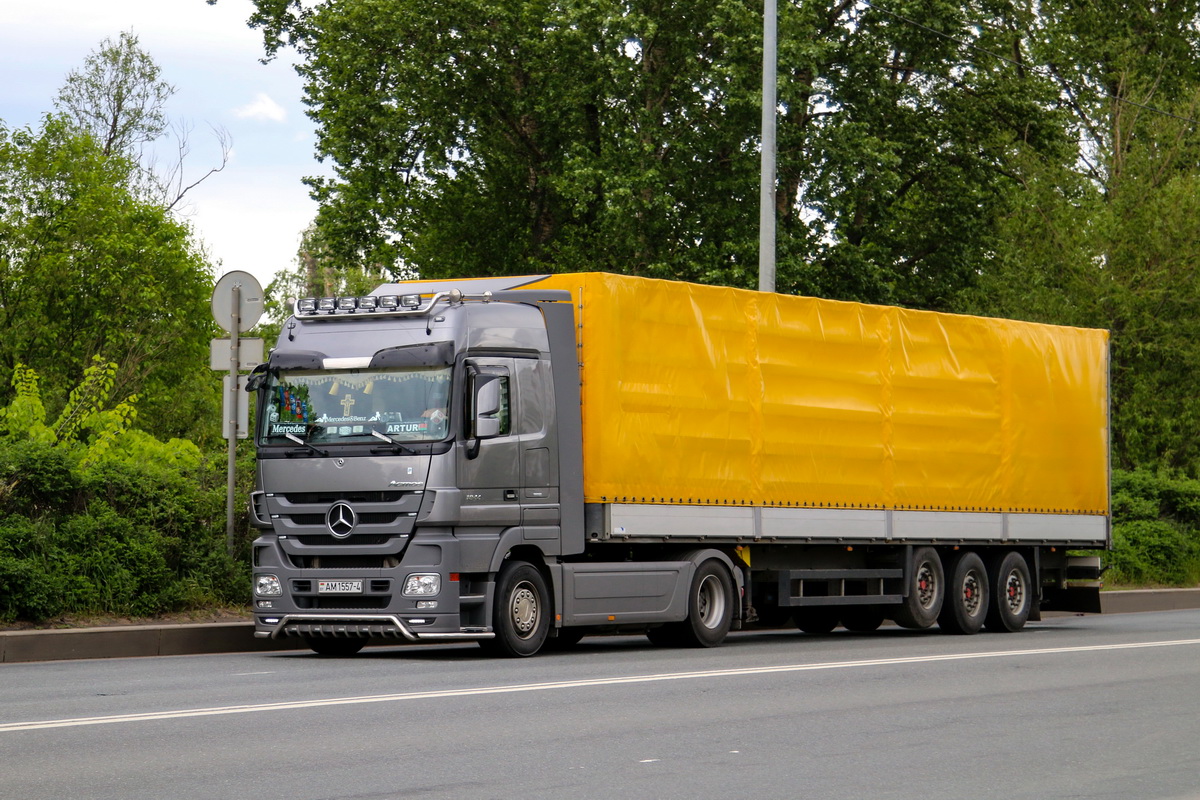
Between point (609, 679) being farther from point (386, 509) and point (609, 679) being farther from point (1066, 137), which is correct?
point (1066, 137)

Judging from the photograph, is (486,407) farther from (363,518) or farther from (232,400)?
(232,400)

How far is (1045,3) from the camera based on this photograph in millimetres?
42469

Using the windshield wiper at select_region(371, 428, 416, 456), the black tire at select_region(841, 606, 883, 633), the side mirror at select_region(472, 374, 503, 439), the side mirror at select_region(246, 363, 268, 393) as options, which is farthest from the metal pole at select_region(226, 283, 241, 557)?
the black tire at select_region(841, 606, 883, 633)

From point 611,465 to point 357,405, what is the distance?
2420 mm

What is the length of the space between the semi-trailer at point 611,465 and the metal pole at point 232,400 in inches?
A: 70.8

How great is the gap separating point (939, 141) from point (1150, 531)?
1131cm

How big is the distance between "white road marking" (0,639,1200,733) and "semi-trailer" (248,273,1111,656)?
87.7 inches

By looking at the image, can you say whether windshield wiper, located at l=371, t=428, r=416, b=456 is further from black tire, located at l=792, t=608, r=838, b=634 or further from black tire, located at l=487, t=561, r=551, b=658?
black tire, located at l=792, t=608, r=838, b=634

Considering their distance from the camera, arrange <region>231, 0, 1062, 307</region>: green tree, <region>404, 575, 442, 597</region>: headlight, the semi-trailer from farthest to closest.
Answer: <region>231, 0, 1062, 307</region>: green tree → the semi-trailer → <region>404, 575, 442, 597</region>: headlight

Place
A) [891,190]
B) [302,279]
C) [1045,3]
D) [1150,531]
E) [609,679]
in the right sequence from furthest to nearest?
[302,279], [1045,3], [891,190], [1150,531], [609,679]

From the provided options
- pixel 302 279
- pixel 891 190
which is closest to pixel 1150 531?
pixel 891 190

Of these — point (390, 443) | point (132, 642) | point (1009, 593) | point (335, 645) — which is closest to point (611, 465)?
point (390, 443)

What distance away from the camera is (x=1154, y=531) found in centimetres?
2789

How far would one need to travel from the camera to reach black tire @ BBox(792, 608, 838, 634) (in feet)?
62.3
